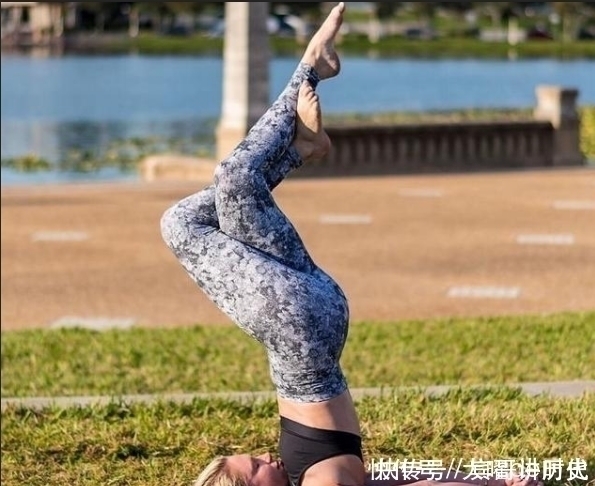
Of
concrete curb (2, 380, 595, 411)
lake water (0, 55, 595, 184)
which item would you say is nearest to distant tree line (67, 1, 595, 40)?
lake water (0, 55, 595, 184)

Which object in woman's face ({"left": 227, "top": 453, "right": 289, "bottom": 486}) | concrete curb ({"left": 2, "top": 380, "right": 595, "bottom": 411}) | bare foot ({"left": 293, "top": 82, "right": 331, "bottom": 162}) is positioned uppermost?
bare foot ({"left": 293, "top": 82, "right": 331, "bottom": 162})

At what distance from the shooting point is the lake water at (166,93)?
33406 mm

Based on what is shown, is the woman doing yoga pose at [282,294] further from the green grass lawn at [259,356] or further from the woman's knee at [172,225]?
the green grass lawn at [259,356]

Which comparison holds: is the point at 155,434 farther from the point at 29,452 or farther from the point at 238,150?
the point at 238,150

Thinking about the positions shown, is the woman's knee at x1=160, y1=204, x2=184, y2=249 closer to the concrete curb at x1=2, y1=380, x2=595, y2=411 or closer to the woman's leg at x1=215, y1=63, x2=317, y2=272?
the woman's leg at x1=215, y1=63, x2=317, y2=272

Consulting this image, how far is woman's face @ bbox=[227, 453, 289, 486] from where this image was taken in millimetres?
4652

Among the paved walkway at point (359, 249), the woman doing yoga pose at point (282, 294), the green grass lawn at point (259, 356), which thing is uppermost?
the woman doing yoga pose at point (282, 294)

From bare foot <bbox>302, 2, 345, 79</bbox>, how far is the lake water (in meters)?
18.8

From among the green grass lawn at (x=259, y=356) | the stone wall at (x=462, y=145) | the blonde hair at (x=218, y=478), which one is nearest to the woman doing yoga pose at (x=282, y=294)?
the blonde hair at (x=218, y=478)

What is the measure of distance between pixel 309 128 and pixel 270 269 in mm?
487

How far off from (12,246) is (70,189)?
465 cm

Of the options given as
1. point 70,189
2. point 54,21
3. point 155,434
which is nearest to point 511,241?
point 70,189

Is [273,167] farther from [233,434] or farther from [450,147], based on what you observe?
[450,147]

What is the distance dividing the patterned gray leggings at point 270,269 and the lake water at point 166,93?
1889 centimetres
